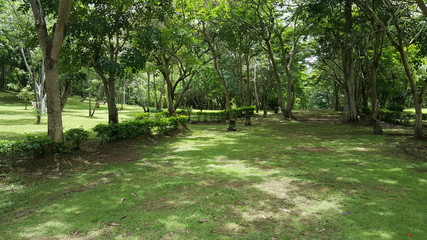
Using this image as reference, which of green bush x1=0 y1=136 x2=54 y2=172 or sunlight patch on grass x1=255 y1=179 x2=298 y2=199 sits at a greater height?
green bush x1=0 y1=136 x2=54 y2=172

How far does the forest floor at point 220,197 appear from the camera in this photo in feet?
13.0

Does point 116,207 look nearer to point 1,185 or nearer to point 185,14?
point 1,185

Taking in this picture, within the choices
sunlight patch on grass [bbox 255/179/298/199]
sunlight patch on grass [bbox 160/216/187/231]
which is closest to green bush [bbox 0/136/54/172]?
sunlight patch on grass [bbox 160/216/187/231]

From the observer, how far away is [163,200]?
5207 mm

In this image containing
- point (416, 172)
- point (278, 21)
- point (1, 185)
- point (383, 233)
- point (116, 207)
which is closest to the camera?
point (383, 233)

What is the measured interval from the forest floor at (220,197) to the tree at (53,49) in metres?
0.99

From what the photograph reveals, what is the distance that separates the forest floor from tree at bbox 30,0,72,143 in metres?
0.99

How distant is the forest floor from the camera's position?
397 centimetres

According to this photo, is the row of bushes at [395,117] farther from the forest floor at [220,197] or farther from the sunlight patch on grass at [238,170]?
the sunlight patch on grass at [238,170]

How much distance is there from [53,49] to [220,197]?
6.06m

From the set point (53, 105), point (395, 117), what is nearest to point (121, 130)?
point (53, 105)

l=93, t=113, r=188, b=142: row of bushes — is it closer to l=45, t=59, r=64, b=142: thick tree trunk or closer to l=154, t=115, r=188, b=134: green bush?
l=154, t=115, r=188, b=134: green bush

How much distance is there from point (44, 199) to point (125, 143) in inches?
227

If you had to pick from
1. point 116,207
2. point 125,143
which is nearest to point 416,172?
point 116,207
